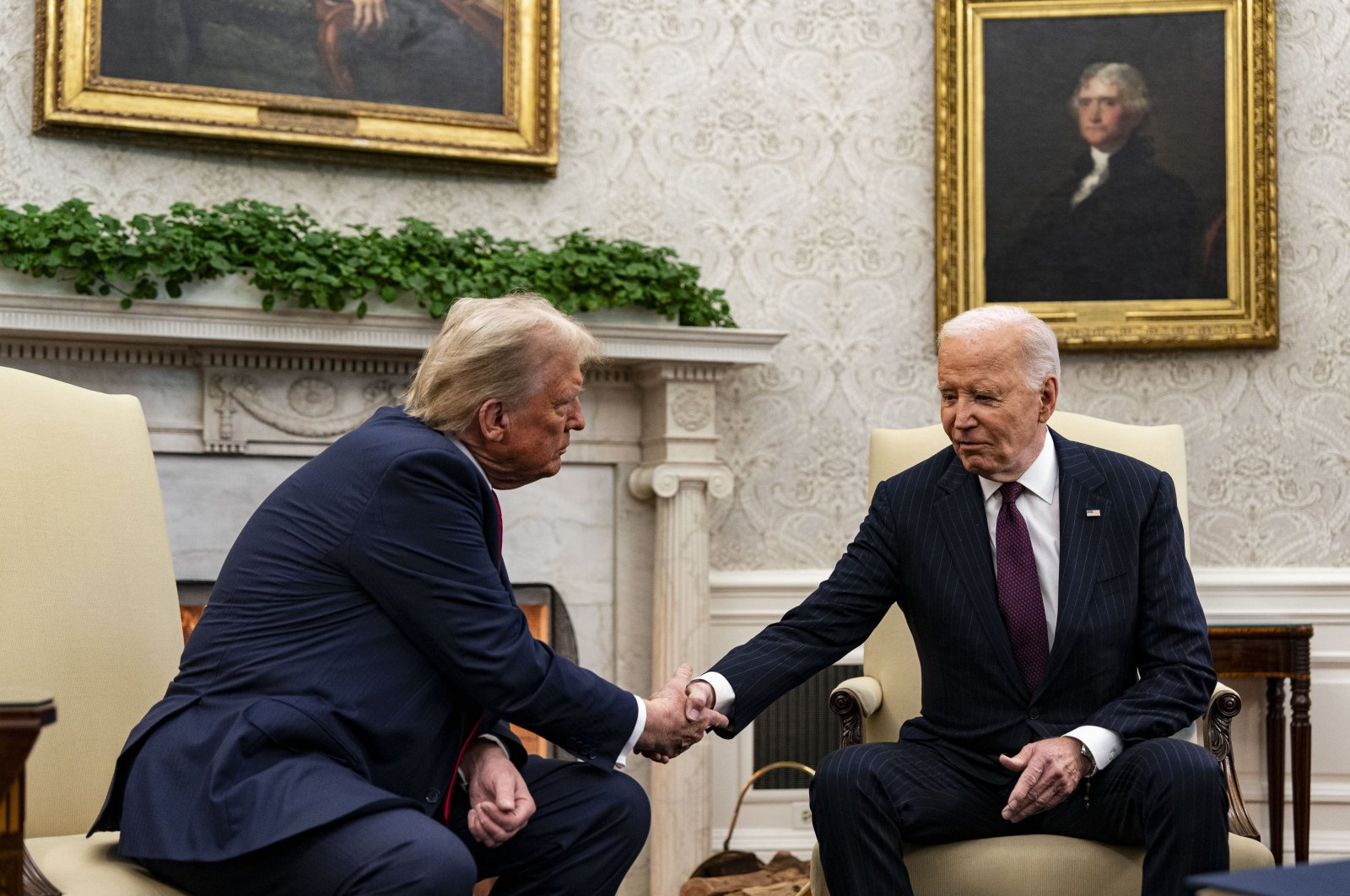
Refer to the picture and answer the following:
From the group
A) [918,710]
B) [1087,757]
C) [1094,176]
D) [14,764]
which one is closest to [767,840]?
[918,710]

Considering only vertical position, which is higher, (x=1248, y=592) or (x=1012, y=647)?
(x=1012, y=647)

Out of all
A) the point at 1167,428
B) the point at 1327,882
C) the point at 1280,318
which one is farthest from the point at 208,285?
the point at 1280,318

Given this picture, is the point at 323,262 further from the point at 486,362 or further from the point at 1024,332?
the point at 1024,332

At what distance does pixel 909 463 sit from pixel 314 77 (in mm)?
2416

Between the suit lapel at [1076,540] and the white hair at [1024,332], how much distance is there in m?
0.19

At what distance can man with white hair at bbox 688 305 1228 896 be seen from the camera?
2328mm

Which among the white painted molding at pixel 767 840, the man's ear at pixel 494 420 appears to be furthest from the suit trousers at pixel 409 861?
the white painted molding at pixel 767 840

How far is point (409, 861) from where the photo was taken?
185 centimetres

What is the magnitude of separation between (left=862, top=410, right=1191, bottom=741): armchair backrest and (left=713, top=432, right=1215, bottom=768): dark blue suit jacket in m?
0.31

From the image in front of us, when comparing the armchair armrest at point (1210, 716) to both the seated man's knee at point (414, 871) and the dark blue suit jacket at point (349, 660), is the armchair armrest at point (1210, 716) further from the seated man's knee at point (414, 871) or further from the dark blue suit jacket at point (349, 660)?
the seated man's knee at point (414, 871)

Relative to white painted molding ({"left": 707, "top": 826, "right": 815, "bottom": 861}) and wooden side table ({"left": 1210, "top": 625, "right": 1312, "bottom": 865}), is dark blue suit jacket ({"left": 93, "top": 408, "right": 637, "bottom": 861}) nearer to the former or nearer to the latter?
white painted molding ({"left": 707, "top": 826, "right": 815, "bottom": 861})

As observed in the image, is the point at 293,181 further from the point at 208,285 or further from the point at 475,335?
the point at 475,335

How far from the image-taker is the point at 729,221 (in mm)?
4637

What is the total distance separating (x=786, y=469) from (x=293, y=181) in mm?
1906
